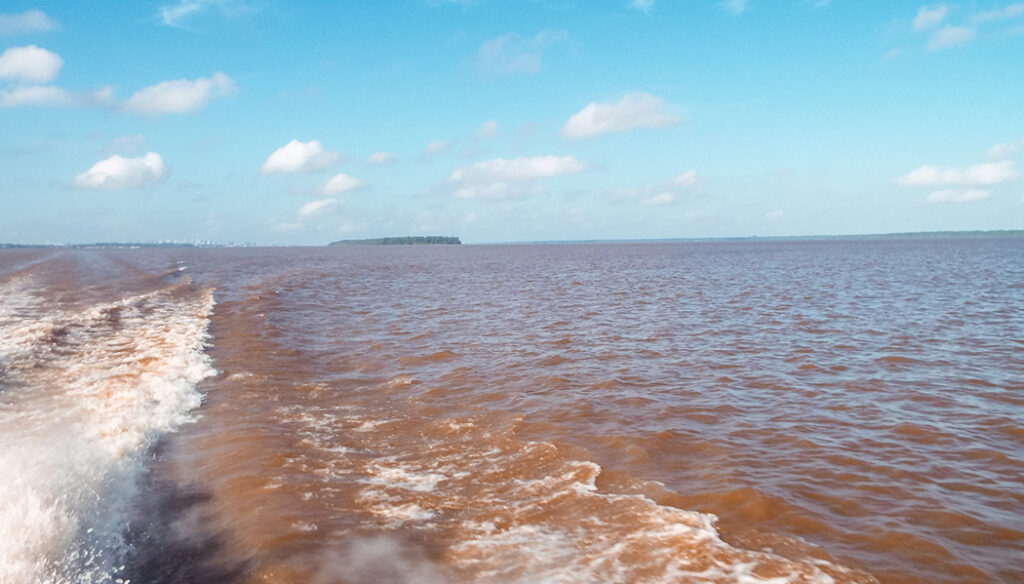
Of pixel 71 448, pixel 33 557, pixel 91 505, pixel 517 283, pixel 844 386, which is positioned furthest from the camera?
pixel 517 283

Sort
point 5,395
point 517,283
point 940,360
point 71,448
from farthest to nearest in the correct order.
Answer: point 517,283, point 940,360, point 5,395, point 71,448

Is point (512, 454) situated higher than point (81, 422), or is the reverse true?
point (81, 422)

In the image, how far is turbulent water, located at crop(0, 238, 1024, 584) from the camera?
5871 mm

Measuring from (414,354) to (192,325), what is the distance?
857cm

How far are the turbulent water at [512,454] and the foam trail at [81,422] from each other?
0.15 ft

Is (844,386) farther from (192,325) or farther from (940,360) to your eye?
(192,325)

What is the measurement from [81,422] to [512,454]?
7109 millimetres

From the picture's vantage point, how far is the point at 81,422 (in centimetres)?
970

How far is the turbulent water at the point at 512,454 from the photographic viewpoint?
19.3ft

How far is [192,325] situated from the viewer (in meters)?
19.3

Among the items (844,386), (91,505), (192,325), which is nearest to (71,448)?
(91,505)

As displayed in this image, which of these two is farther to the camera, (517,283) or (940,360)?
(517,283)

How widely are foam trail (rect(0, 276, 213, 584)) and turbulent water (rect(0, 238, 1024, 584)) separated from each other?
44 mm

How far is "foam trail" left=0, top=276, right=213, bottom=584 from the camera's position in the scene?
580 cm
